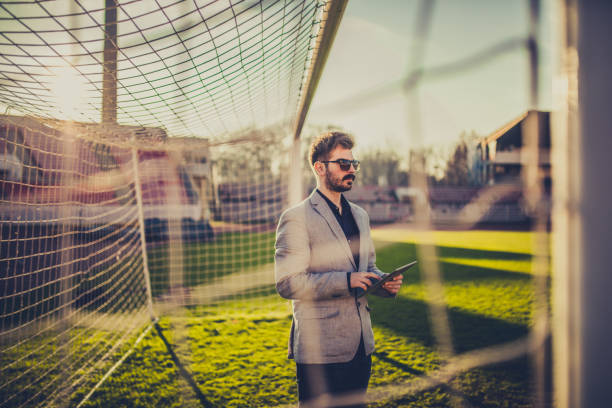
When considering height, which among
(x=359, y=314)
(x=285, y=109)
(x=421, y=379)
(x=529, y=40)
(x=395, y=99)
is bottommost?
(x=421, y=379)

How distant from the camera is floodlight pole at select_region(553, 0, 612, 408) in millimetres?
457

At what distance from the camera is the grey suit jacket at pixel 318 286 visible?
144 cm

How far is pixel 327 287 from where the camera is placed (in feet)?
4.66

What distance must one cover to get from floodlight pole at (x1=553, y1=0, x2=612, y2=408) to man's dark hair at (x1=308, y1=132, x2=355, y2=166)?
1140 mm

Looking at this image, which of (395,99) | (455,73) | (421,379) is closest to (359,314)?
(395,99)

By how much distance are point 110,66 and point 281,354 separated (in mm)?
2667

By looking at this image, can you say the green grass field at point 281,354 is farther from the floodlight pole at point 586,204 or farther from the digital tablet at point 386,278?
the floodlight pole at point 586,204

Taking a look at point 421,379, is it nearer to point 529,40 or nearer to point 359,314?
point 359,314

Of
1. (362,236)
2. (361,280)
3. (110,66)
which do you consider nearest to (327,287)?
(361,280)

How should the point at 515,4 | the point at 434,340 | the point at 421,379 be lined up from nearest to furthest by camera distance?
1. the point at 515,4
2. the point at 421,379
3. the point at 434,340

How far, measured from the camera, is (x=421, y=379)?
254cm

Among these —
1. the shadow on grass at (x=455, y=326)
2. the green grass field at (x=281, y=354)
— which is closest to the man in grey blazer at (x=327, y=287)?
the green grass field at (x=281, y=354)

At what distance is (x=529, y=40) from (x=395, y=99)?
2.08ft

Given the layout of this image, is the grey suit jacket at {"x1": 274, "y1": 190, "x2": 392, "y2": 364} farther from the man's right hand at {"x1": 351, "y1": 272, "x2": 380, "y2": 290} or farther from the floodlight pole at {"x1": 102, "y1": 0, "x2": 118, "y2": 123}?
the floodlight pole at {"x1": 102, "y1": 0, "x2": 118, "y2": 123}
